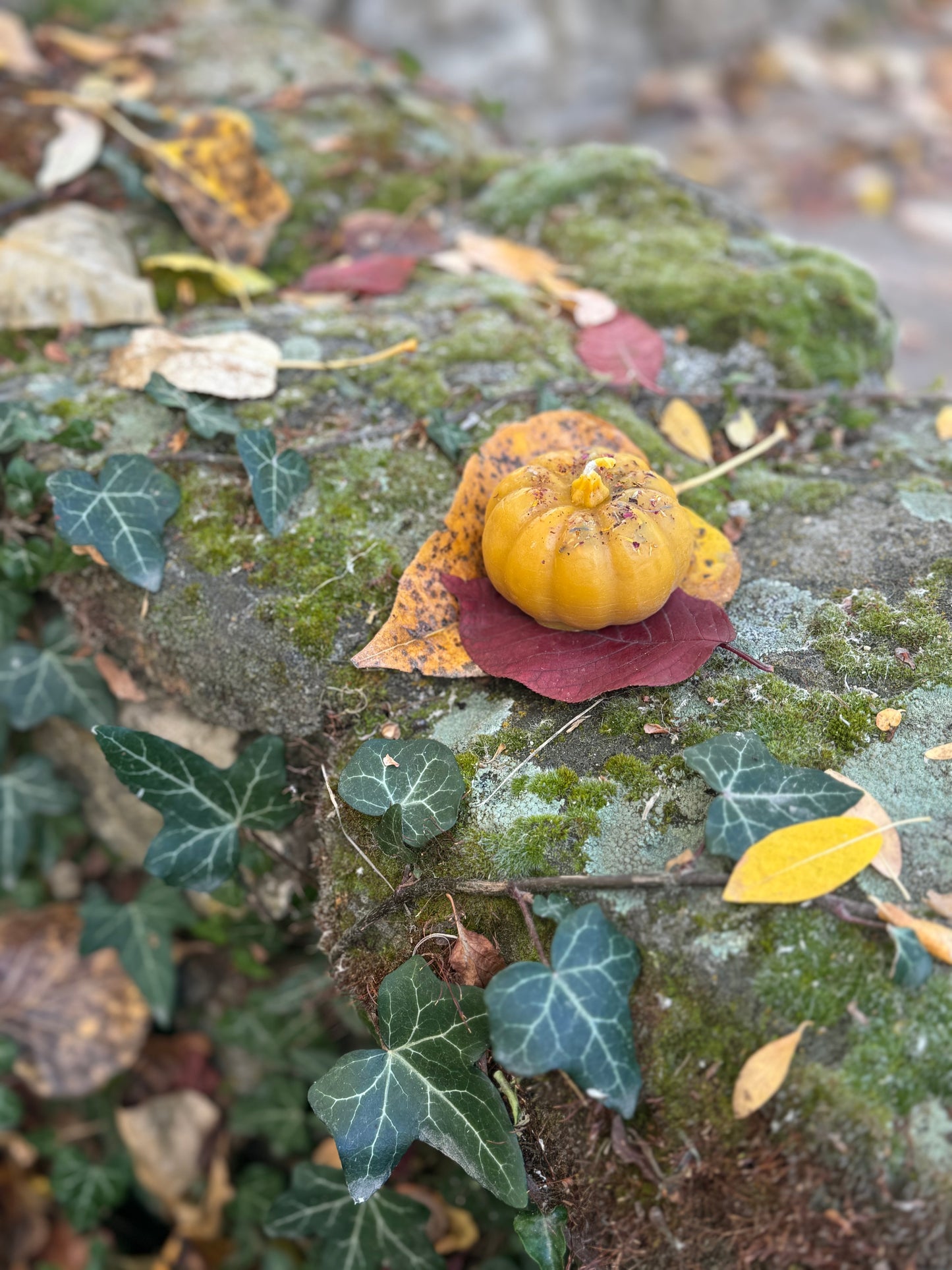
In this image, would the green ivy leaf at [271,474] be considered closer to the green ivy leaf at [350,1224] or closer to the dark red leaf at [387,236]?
the dark red leaf at [387,236]

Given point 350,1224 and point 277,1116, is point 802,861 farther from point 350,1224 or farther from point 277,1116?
point 277,1116

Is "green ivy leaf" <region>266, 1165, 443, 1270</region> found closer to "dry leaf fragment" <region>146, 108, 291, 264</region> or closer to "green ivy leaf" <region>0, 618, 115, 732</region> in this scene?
"green ivy leaf" <region>0, 618, 115, 732</region>

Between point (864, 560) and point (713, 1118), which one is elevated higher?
point (864, 560)

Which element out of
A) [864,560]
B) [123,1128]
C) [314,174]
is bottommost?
[123,1128]

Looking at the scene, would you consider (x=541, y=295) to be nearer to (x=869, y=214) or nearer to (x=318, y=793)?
(x=318, y=793)

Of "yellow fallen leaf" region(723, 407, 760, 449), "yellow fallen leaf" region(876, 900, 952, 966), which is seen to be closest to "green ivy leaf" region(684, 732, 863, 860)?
"yellow fallen leaf" region(876, 900, 952, 966)

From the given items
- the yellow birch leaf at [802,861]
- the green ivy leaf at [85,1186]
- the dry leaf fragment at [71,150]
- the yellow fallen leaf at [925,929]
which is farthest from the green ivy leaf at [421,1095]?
the dry leaf fragment at [71,150]

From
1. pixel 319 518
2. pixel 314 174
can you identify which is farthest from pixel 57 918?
pixel 314 174
